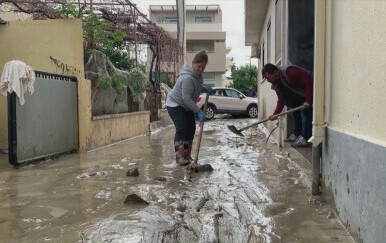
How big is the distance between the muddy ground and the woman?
35cm

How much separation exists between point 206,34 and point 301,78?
36569 mm

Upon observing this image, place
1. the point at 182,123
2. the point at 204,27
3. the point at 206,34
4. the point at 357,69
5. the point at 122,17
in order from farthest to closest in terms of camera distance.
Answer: the point at 204,27 → the point at 206,34 → the point at 122,17 → the point at 182,123 → the point at 357,69

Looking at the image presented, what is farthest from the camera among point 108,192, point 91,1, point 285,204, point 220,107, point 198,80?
point 220,107

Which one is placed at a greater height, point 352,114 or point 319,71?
point 319,71

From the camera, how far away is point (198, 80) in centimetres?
636

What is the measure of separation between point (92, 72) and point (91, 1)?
2.48 metres

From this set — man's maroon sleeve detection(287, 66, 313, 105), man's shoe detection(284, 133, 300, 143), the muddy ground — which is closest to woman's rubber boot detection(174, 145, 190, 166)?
the muddy ground

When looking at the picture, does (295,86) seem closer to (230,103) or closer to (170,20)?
(230,103)

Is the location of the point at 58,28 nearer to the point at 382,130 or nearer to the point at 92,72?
the point at 92,72

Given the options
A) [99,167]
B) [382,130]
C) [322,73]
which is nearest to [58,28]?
→ [99,167]

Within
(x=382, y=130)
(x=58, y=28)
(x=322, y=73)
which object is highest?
(x=58, y=28)

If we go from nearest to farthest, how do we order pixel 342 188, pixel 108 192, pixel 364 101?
pixel 364 101 < pixel 342 188 < pixel 108 192

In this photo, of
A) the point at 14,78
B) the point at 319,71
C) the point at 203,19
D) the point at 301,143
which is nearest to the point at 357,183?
the point at 319,71

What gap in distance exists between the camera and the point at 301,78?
6188 mm
